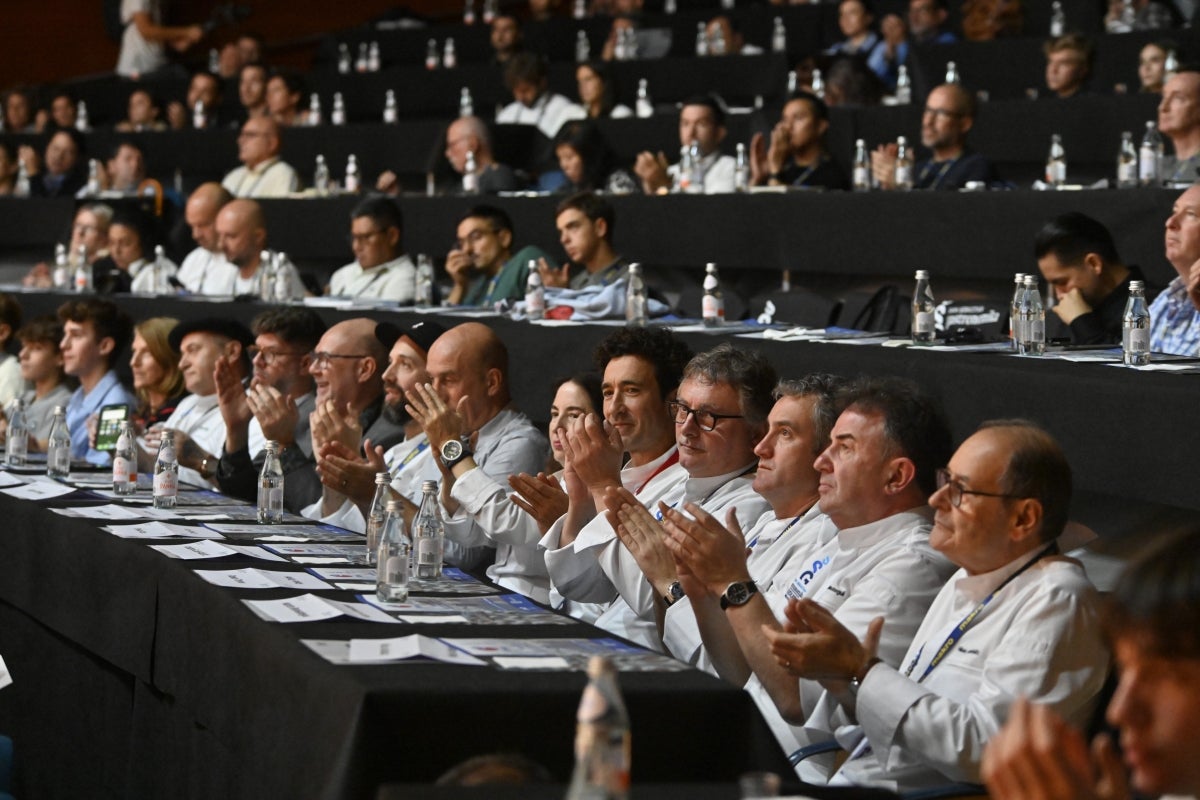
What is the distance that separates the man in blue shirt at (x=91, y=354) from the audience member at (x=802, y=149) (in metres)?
2.68

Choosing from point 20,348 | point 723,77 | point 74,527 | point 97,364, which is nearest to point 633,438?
point 74,527

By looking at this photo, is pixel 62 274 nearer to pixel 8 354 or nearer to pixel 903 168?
pixel 8 354

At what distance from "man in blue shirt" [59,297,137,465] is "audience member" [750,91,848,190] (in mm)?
2685

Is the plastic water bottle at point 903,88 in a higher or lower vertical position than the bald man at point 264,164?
higher

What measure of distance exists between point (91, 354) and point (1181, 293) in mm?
3796

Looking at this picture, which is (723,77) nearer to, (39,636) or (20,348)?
(20,348)

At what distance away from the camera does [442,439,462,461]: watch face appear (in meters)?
4.35

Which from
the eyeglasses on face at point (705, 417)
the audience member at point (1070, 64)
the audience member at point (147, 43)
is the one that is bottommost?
the eyeglasses on face at point (705, 417)

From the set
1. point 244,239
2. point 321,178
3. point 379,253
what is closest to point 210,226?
point 244,239

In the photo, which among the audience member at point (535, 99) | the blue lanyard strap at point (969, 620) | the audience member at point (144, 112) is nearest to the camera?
the blue lanyard strap at point (969, 620)

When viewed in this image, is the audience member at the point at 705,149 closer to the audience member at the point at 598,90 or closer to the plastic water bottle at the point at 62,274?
the audience member at the point at 598,90

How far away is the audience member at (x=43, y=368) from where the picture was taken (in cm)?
643

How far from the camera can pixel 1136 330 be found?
4.03m

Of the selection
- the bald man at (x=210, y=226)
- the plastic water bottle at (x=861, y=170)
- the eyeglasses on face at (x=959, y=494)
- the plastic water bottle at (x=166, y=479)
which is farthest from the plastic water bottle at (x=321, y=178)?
the eyeglasses on face at (x=959, y=494)
